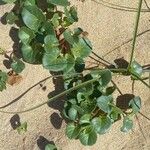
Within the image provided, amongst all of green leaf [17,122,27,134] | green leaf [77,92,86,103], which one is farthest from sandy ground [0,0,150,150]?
green leaf [77,92,86,103]

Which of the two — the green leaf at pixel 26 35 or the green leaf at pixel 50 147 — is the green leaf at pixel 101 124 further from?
the green leaf at pixel 26 35

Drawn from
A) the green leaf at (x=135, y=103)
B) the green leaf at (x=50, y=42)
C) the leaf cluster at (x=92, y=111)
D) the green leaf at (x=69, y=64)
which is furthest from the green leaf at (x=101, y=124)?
the green leaf at (x=50, y=42)

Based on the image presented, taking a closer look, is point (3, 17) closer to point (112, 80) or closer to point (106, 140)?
point (112, 80)

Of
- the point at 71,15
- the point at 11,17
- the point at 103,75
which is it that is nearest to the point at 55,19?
the point at 71,15

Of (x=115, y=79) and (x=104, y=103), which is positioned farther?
(x=115, y=79)

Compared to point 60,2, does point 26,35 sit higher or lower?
lower

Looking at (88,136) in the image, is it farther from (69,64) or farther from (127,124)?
(69,64)
